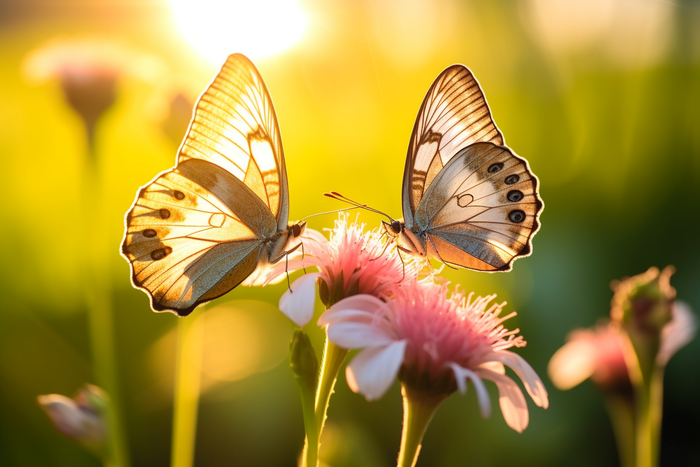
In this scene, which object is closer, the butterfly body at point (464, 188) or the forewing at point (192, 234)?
the forewing at point (192, 234)

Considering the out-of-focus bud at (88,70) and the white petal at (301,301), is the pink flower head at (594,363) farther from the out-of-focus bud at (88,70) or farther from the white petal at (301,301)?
the out-of-focus bud at (88,70)

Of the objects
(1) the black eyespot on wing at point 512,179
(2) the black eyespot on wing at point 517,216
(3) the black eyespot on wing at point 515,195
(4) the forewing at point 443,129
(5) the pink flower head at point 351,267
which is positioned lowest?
(5) the pink flower head at point 351,267

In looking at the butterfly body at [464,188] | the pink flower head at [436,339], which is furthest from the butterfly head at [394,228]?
the pink flower head at [436,339]

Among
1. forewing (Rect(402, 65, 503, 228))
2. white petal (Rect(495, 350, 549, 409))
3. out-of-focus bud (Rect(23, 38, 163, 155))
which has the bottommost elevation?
white petal (Rect(495, 350, 549, 409))

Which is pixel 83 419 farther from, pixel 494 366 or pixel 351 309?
pixel 494 366

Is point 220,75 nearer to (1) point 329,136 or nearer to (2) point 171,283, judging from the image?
(2) point 171,283

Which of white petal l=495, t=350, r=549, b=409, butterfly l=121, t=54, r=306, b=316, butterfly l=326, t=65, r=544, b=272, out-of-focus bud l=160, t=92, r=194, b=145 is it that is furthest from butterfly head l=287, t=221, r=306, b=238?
out-of-focus bud l=160, t=92, r=194, b=145

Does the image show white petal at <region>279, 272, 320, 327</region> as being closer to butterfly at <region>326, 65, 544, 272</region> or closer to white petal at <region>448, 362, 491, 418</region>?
white petal at <region>448, 362, 491, 418</region>

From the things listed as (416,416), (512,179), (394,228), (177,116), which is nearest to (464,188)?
(512,179)
